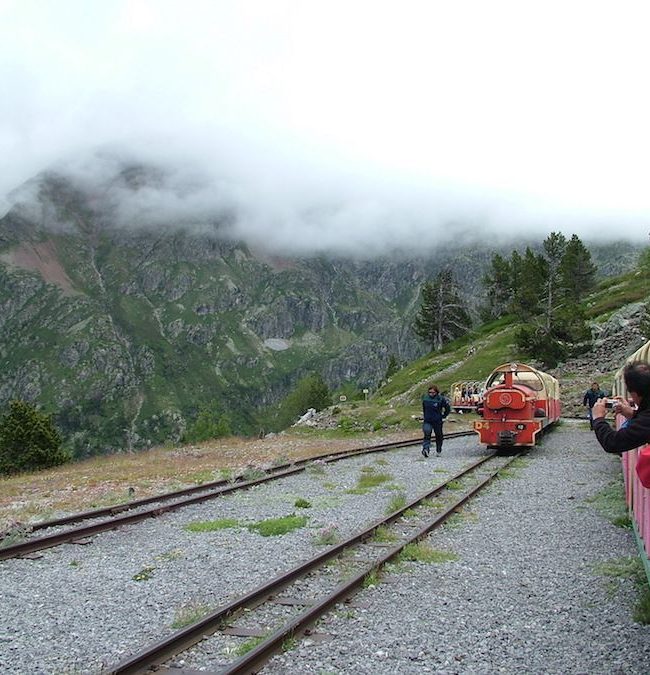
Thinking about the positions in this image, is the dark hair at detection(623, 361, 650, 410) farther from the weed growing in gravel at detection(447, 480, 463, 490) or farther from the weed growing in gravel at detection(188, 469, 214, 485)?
the weed growing in gravel at detection(188, 469, 214, 485)

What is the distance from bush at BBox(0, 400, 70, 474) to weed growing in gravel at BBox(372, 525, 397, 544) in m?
44.9

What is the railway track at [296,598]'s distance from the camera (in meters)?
6.06

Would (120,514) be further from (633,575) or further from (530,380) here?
(530,380)

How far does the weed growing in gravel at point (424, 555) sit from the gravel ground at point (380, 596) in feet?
0.67

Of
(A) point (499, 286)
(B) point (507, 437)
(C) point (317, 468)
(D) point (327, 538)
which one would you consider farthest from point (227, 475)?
(A) point (499, 286)

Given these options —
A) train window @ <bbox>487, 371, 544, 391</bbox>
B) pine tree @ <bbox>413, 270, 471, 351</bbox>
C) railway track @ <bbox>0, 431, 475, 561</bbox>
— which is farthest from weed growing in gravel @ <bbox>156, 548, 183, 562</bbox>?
pine tree @ <bbox>413, 270, 471, 351</bbox>

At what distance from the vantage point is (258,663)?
6059 mm

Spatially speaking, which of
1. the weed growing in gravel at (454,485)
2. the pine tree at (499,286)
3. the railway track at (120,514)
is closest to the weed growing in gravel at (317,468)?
the railway track at (120,514)

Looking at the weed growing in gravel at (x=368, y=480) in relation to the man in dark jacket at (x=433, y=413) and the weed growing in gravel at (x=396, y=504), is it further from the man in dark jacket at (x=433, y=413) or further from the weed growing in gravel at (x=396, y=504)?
the man in dark jacket at (x=433, y=413)

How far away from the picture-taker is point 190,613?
7422mm

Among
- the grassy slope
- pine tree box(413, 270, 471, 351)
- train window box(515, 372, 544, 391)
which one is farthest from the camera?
pine tree box(413, 270, 471, 351)

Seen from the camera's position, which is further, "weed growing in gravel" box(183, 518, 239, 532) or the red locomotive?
the red locomotive

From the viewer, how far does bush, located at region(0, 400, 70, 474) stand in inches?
1991

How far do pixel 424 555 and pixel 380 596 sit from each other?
202 centimetres
